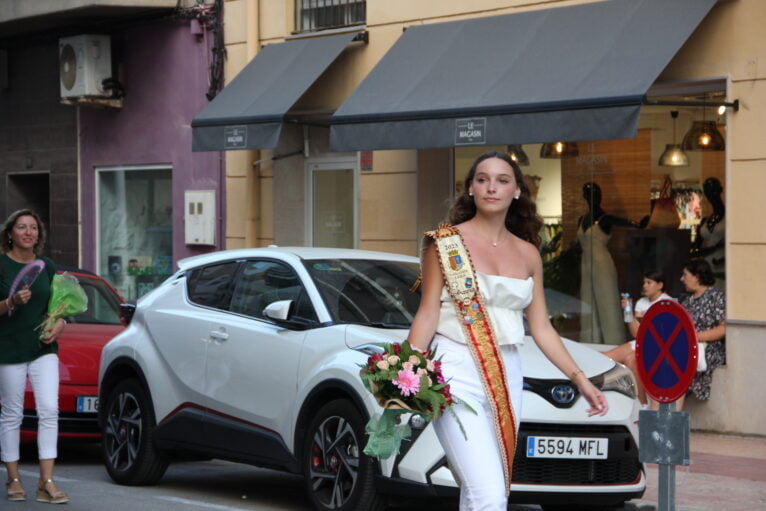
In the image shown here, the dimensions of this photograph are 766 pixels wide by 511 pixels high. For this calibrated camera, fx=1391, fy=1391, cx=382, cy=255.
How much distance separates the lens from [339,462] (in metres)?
8.00

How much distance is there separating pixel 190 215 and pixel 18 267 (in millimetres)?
9216

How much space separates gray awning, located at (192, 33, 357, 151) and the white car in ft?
19.2

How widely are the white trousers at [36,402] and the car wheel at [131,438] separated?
0.88 metres

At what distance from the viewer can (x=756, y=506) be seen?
9.02 meters

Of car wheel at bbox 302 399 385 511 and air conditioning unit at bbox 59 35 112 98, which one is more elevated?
air conditioning unit at bbox 59 35 112 98

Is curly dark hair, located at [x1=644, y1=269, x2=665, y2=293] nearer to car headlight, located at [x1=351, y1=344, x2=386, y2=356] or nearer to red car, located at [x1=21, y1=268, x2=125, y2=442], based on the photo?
red car, located at [x1=21, y1=268, x2=125, y2=442]

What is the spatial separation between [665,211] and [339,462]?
659 centimetres

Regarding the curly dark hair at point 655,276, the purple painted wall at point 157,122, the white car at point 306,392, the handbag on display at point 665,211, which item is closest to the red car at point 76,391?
the white car at point 306,392

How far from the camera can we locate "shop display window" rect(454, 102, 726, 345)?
13.2m

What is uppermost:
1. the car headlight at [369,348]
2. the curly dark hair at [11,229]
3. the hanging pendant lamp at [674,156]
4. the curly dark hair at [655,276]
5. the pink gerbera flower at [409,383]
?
the hanging pendant lamp at [674,156]

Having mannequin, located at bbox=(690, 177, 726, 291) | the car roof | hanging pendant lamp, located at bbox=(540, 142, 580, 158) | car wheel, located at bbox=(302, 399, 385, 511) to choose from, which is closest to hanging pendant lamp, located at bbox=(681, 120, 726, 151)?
mannequin, located at bbox=(690, 177, 726, 291)

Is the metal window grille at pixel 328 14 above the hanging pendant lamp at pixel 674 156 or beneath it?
above

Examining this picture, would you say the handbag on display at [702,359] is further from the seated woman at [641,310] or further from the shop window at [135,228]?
the shop window at [135,228]

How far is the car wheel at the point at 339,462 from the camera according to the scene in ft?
25.3
